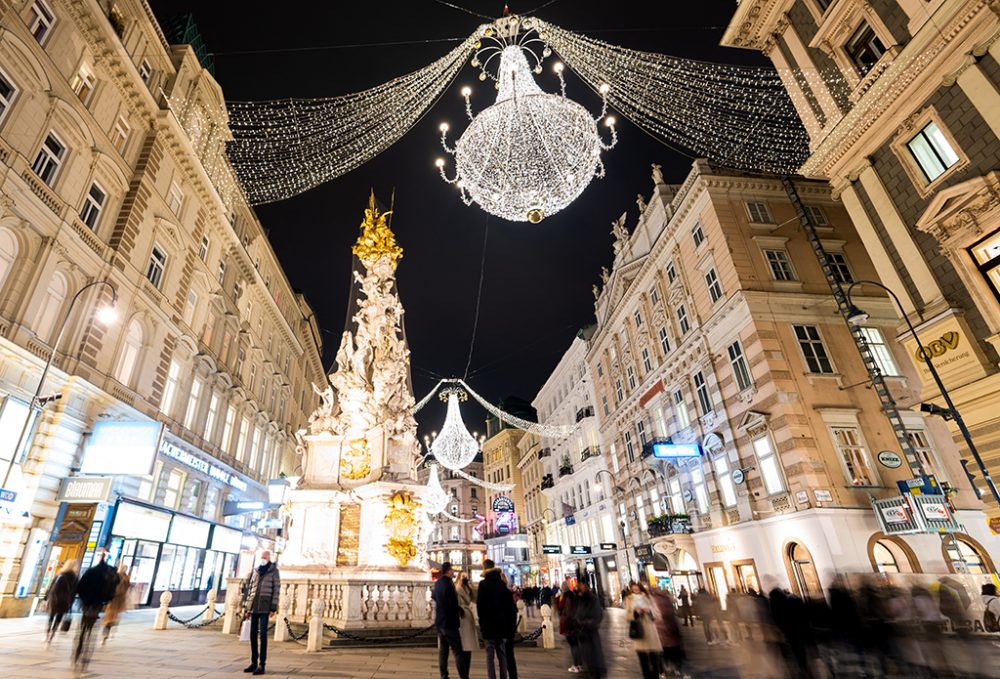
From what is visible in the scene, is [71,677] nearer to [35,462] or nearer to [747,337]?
[35,462]

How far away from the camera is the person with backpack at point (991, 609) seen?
12570 mm

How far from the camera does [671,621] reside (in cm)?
816

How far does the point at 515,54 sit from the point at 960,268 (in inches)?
500

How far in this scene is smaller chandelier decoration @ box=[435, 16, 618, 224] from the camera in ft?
33.3

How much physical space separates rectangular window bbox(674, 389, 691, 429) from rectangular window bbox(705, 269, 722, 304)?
17.8 ft

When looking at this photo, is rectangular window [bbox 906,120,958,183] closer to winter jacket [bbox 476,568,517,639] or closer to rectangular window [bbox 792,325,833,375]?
rectangular window [bbox 792,325,833,375]

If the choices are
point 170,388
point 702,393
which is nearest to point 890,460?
point 702,393

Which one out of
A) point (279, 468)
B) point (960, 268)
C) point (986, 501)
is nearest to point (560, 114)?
point (960, 268)

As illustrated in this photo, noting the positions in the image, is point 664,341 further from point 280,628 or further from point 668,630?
point 280,628

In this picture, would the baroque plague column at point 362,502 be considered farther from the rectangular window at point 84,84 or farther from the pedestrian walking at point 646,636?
→ the rectangular window at point 84,84

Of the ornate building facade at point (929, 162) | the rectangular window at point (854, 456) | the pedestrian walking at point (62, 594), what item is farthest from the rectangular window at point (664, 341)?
the pedestrian walking at point (62, 594)

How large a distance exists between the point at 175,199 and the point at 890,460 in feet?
117

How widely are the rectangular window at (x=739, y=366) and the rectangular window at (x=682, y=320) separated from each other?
3.77 m

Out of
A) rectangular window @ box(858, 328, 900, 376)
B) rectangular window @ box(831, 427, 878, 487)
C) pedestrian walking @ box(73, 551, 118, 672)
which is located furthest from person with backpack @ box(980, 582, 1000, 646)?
pedestrian walking @ box(73, 551, 118, 672)
